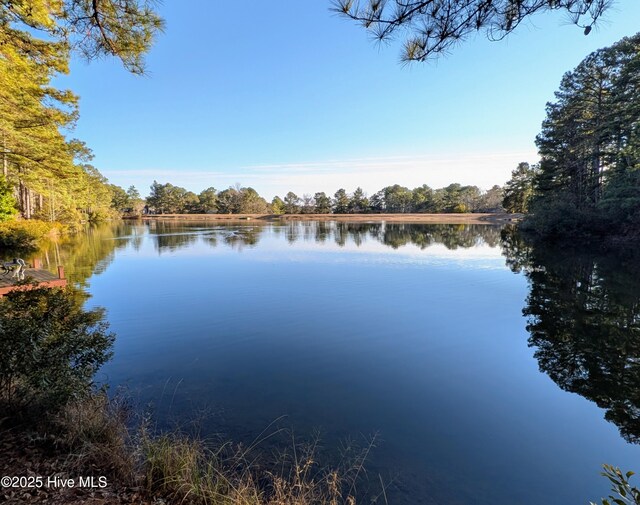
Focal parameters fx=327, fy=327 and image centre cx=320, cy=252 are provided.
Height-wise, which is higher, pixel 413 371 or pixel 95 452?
pixel 95 452

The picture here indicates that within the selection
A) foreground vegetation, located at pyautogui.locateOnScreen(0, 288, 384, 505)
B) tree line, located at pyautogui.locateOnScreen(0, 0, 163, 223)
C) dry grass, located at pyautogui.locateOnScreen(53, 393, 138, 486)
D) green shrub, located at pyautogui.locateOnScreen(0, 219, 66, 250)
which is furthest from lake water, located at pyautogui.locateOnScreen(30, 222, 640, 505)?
green shrub, located at pyautogui.locateOnScreen(0, 219, 66, 250)

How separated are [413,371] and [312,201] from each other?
266ft

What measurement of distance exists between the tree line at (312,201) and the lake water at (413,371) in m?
63.8

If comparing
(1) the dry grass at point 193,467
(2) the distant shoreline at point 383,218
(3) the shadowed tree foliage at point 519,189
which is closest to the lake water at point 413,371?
(1) the dry grass at point 193,467

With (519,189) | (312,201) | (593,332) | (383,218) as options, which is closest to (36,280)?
(593,332)

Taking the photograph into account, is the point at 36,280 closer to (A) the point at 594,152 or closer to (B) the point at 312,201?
(A) the point at 594,152

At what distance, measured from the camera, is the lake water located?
3.67m

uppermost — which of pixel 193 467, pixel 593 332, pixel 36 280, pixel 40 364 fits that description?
pixel 40 364

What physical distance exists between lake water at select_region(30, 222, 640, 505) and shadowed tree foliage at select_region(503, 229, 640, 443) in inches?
1.6

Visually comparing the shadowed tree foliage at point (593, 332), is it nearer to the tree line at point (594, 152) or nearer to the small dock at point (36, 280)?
the tree line at point (594, 152)

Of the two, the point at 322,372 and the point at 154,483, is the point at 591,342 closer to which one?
the point at 322,372

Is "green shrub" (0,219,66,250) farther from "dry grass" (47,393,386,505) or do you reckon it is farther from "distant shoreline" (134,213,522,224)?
"distant shoreline" (134,213,522,224)

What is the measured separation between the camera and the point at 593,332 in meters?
7.38

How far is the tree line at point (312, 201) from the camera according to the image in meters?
73.1
